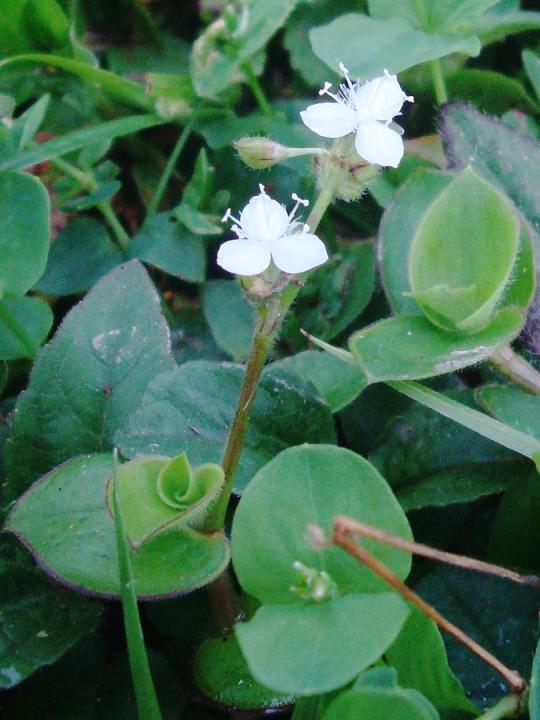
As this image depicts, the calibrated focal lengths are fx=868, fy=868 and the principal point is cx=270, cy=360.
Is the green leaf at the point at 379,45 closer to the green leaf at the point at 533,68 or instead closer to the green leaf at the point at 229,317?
the green leaf at the point at 533,68

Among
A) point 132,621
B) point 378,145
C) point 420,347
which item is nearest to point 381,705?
point 132,621

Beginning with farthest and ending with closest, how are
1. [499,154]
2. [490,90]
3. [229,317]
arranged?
[490,90] → [229,317] → [499,154]

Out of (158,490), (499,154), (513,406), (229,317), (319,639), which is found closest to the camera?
(319,639)

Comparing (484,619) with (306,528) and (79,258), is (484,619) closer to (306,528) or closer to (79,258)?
(306,528)

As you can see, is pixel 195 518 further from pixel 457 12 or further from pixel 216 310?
pixel 457 12

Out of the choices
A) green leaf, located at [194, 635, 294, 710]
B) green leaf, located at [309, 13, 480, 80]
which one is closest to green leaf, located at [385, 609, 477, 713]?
green leaf, located at [194, 635, 294, 710]

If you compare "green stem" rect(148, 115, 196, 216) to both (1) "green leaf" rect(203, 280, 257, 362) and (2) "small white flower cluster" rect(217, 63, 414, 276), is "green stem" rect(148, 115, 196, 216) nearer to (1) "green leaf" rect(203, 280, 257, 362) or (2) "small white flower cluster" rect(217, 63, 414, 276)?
(1) "green leaf" rect(203, 280, 257, 362)

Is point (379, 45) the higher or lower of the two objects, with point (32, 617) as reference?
higher
